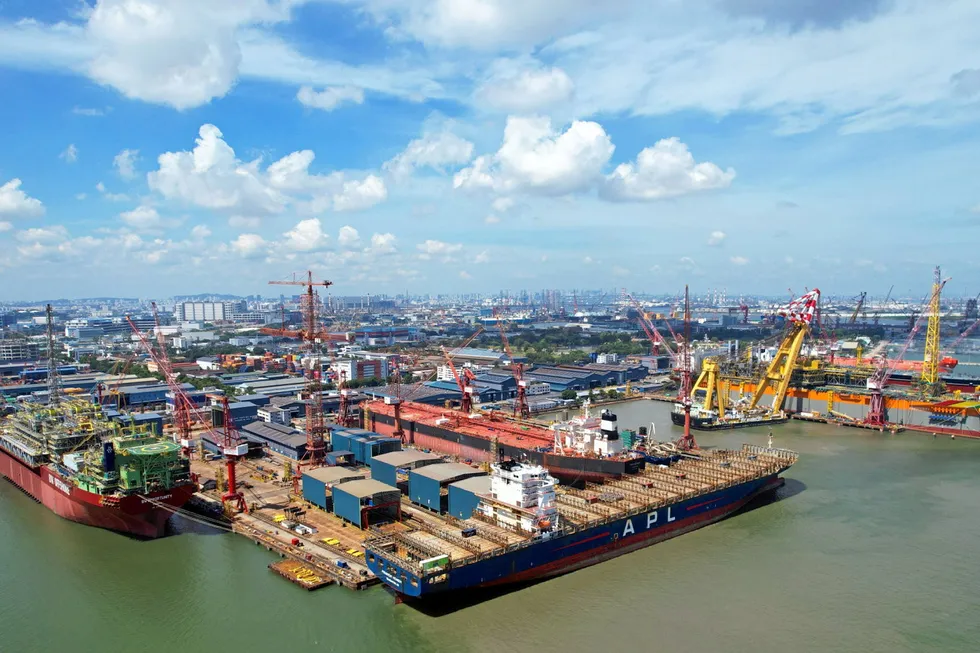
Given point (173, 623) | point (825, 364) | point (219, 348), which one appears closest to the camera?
point (173, 623)

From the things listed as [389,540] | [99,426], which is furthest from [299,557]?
[99,426]

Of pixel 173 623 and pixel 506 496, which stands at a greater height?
pixel 506 496

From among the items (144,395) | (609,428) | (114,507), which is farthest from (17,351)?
(609,428)

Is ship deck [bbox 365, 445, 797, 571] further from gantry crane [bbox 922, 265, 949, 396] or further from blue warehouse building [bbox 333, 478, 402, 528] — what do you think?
gantry crane [bbox 922, 265, 949, 396]

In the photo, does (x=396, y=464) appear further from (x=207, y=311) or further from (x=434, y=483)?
(x=207, y=311)

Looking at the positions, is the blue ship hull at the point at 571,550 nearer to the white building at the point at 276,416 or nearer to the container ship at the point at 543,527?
the container ship at the point at 543,527

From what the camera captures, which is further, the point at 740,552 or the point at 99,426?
the point at 99,426

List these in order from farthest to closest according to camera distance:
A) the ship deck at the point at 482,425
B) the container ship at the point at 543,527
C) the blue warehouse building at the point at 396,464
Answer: the ship deck at the point at 482,425 < the blue warehouse building at the point at 396,464 < the container ship at the point at 543,527

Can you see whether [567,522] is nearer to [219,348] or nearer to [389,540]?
[389,540]

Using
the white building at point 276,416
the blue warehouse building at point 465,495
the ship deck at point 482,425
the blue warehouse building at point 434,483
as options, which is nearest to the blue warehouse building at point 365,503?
the blue warehouse building at point 434,483
